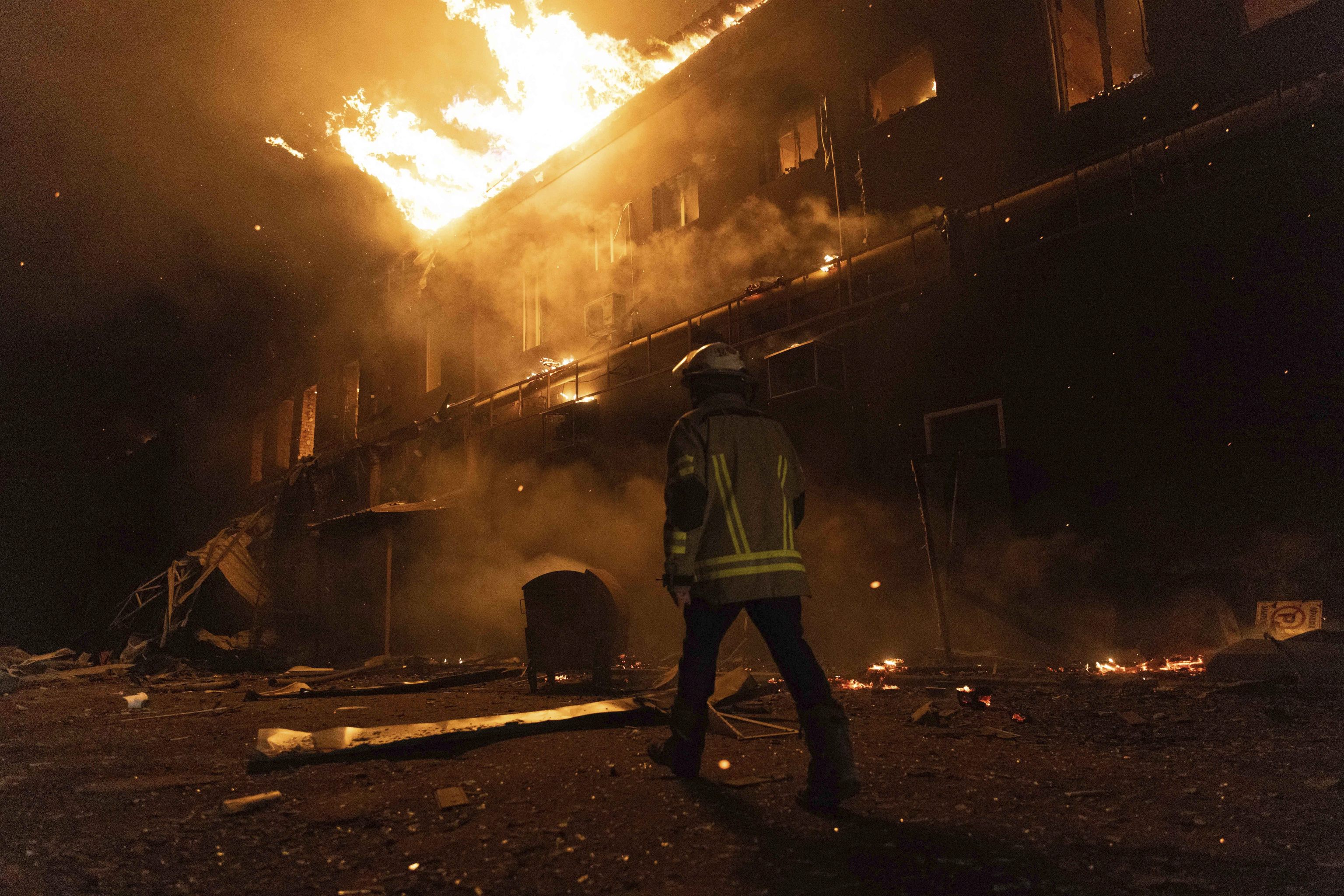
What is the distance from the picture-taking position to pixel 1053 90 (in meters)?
10.5

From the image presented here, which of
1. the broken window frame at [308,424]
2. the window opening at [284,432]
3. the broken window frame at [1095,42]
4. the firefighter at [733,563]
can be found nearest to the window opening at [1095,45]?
the broken window frame at [1095,42]

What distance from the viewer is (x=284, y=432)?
2533cm

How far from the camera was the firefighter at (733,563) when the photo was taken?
3.09m

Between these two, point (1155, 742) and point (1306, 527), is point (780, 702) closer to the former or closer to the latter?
point (1155, 742)

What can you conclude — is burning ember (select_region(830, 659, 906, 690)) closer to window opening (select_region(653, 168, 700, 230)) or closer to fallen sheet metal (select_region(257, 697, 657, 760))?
fallen sheet metal (select_region(257, 697, 657, 760))

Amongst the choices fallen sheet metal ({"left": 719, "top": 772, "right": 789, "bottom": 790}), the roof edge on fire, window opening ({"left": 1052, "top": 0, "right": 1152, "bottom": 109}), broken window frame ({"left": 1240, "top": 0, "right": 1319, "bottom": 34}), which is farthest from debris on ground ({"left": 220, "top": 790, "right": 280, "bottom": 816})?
the roof edge on fire

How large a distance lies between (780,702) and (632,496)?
26.7 feet

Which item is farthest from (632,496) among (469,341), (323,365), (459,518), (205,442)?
(205,442)

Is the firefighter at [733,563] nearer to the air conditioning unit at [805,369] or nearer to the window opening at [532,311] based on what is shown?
the air conditioning unit at [805,369]

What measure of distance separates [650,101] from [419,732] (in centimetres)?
1536

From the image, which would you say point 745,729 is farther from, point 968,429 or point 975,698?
point 968,429

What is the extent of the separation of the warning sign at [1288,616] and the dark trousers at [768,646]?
6.67 m

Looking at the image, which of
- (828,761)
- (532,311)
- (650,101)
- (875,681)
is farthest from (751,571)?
(532,311)

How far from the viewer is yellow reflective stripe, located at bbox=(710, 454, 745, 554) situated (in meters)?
3.35
